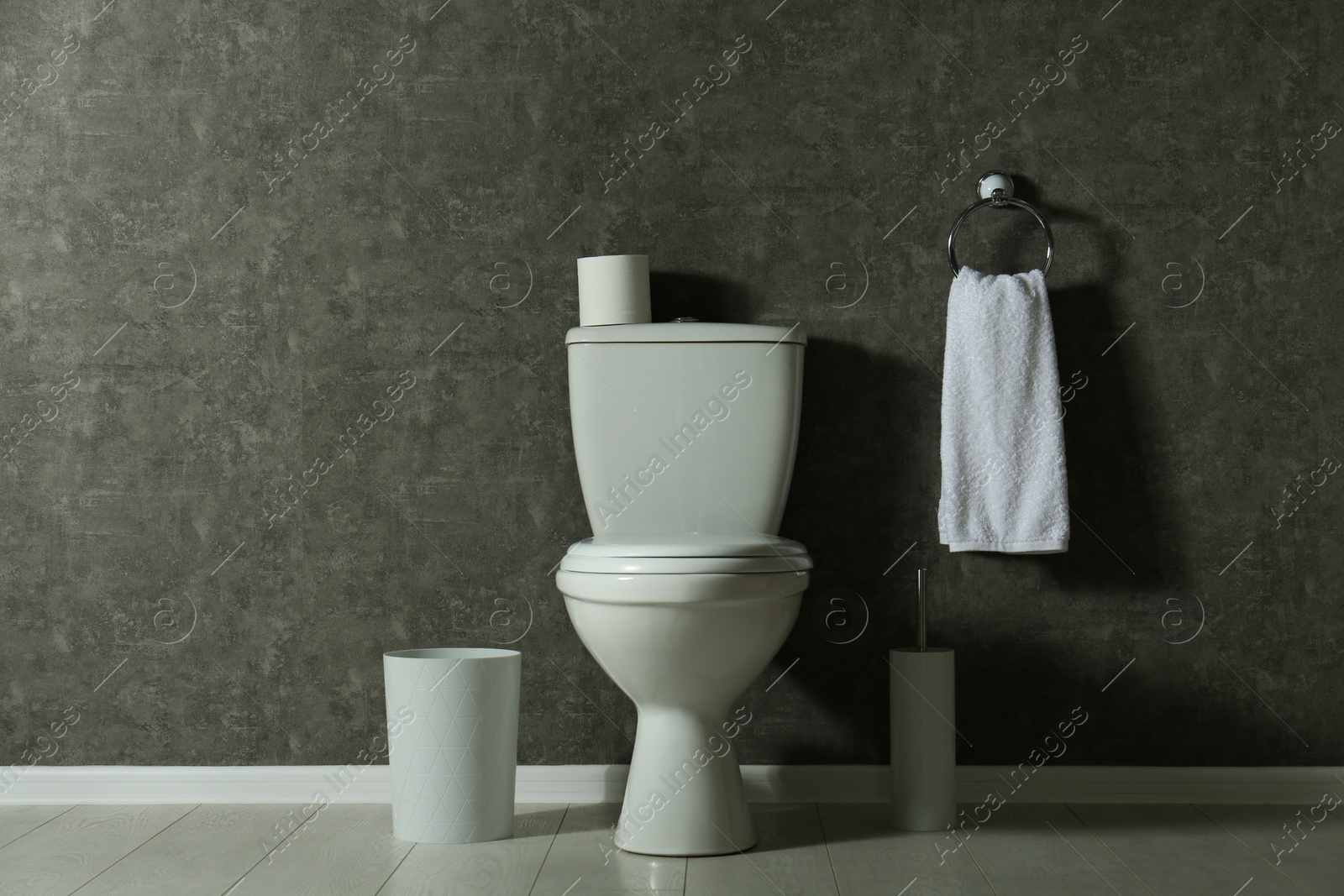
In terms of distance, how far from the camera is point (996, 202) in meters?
1.85

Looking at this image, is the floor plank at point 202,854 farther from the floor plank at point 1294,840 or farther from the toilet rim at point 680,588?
the floor plank at point 1294,840

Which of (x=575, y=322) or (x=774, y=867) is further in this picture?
(x=575, y=322)

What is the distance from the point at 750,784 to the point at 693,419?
2.12 feet

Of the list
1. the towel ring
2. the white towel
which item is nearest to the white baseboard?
the white towel

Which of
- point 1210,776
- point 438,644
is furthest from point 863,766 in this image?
point 438,644

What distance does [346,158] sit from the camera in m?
1.91

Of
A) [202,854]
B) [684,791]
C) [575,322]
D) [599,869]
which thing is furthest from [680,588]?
[202,854]

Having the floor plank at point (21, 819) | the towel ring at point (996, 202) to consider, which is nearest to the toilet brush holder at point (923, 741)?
the towel ring at point (996, 202)

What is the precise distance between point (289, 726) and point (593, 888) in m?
0.73

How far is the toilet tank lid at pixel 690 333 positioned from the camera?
1.76 metres

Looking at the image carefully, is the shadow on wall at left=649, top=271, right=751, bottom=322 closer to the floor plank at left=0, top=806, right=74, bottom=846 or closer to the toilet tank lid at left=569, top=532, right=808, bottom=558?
the toilet tank lid at left=569, top=532, right=808, bottom=558

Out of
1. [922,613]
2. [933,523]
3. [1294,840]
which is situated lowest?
[1294,840]

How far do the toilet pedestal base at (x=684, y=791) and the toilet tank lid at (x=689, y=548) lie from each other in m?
0.25

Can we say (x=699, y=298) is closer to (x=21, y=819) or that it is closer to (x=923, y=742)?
(x=923, y=742)
